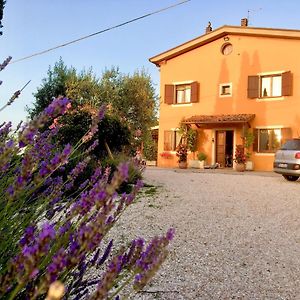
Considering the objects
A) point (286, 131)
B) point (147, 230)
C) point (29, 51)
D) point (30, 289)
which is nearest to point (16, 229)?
point (30, 289)

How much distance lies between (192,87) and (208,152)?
3.50 meters

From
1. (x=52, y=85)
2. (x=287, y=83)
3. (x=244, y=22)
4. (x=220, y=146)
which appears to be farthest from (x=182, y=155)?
(x=244, y=22)

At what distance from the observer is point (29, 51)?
1118 cm

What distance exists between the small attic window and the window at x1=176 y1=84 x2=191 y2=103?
248 centimetres

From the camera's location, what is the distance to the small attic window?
20755mm

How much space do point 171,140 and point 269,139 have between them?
5194 millimetres

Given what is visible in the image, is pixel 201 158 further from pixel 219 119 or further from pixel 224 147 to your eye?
pixel 219 119

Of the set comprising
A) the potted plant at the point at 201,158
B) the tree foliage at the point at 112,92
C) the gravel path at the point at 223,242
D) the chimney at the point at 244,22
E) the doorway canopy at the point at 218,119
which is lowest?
the gravel path at the point at 223,242

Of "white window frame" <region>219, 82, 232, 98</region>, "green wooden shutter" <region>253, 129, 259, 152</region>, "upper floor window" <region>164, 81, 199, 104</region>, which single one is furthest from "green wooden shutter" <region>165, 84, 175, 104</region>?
A: "green wooden shutter" <region>253, 129, 259, 152</region>

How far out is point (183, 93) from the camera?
21.8 meters

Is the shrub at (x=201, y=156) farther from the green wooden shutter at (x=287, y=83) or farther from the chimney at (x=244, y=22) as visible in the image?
the chimney at (x=244, y=22)

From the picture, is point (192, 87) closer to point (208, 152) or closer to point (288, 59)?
point (208, 152)

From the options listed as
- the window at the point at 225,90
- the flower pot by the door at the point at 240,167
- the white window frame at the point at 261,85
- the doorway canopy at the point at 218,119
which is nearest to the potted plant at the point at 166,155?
the doorway canopy at the point at 218,119

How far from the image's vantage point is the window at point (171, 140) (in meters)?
21.6
